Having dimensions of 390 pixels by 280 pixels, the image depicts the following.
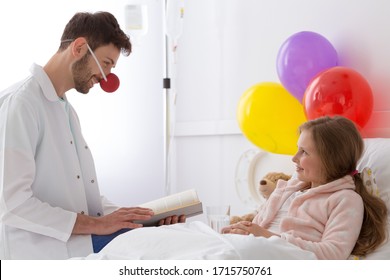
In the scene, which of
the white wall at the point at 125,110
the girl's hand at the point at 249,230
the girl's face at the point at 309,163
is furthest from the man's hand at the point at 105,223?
the white wall at the point at 125,110

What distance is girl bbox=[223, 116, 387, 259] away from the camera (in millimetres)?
1514

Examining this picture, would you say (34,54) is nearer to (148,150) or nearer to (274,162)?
(148,150)

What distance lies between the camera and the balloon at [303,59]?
227 centimetres

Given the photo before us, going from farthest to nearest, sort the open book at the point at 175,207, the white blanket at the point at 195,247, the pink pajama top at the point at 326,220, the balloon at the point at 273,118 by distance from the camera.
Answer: the balloon at the point at 273,118 → the open book at the point at 175,207 → the pink pajama top at the point at 326,220 → the white blanket at the point at 195,247

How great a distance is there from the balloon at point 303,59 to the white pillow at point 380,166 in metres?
0.45

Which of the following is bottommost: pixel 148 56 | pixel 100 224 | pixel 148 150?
pixel 148 150

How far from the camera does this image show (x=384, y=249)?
153 centimetres

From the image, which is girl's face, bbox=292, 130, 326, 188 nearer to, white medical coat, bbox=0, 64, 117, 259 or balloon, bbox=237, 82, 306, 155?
balloon, bbox=237, 82, 306, 155

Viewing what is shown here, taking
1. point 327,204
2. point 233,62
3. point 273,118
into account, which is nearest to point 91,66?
point 273,118

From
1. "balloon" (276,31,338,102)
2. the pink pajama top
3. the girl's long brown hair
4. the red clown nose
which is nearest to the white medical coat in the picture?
the red clown nose

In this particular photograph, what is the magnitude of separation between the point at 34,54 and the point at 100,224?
1.71 meters

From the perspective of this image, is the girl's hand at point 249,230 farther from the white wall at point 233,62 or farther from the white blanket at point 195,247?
the white wall at point 233,62

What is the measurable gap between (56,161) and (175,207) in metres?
0.44
